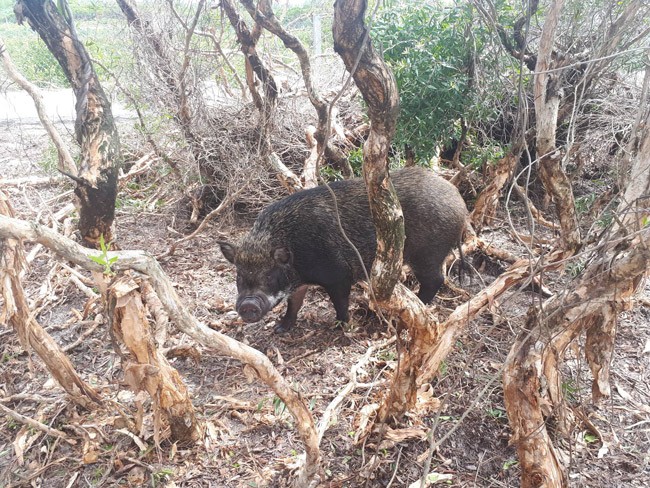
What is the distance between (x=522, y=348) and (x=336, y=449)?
1.34 meters

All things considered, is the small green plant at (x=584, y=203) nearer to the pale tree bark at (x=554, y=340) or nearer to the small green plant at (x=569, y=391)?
the small green plant at (x=569, y=391)

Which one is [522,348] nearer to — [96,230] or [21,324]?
[96,230]

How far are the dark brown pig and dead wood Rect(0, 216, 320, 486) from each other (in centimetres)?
175

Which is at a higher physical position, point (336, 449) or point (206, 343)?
point (206, 343)

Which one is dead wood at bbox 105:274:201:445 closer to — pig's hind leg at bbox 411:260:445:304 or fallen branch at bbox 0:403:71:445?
fallen branch at bbox 0:403:71:445

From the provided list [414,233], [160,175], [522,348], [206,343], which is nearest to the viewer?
[206,343]

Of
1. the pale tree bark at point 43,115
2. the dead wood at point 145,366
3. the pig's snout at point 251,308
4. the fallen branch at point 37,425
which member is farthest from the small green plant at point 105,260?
the pig's snout at point 251,308

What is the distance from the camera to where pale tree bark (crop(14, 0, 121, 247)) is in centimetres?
298

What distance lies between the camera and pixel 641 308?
4.43 m

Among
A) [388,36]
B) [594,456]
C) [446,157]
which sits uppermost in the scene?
[388,36]

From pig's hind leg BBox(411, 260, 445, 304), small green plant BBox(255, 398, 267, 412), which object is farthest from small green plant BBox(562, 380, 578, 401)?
small green plant BBox(255, 398, 267, 412)

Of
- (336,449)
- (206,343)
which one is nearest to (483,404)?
(336,449)

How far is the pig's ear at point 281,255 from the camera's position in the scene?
4.28 metres

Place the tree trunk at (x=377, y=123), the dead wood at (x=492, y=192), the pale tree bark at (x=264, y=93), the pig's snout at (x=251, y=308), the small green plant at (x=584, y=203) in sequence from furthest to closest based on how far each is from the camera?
the pale tree bark at (x=264, y=93) → the small green plant at (x=584, y=203) → the dead wood at (x=492, y=192) → the pig's snout at (x=251, y=308) → the tree trunk at (x=377, y=123)
